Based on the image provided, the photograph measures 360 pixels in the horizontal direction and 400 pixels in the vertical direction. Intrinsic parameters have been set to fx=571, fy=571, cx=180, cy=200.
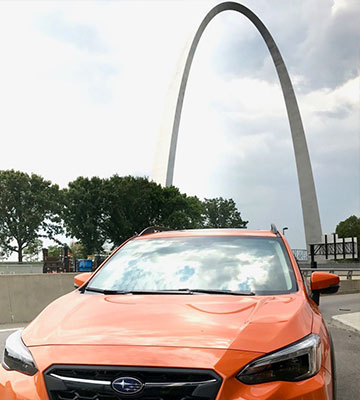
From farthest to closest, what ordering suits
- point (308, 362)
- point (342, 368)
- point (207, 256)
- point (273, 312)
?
point (342, 368) → point (207, 256) → point (273, 312) → point (308, 362)

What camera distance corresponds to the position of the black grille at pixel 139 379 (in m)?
2.61

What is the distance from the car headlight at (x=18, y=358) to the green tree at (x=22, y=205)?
5852cm

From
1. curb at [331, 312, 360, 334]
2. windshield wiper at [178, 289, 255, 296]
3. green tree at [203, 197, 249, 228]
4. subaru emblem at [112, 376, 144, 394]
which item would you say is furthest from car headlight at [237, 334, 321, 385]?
green tree at [203, 197, 249, 228]

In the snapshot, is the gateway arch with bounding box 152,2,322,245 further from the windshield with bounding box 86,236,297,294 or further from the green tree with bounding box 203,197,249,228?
the green tree with bounding box 203,197,249,228

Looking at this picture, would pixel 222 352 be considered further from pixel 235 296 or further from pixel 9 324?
pixel 9 324

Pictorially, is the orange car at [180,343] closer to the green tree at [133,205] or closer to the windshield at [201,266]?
the windshield at [201,266]

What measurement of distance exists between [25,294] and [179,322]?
1027 cm

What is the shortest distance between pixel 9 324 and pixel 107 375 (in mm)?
9836

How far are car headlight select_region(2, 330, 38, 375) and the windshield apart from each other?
875 mm

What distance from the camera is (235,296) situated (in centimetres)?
362

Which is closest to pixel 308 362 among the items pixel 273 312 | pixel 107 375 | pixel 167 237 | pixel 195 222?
pixel 273 312

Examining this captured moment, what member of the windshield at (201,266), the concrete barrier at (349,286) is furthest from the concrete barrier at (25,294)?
the concrete barrier at (349,286)

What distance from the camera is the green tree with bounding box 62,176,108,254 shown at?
195ft

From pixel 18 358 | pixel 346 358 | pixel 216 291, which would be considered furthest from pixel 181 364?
pixel 346 358
